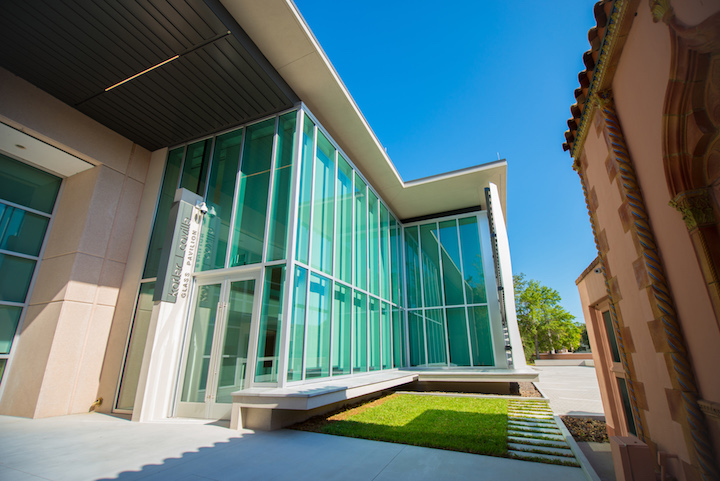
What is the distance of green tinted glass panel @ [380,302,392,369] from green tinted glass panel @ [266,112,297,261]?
581cm

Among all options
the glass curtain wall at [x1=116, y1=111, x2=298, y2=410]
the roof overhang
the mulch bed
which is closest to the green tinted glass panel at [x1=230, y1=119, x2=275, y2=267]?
the glass curtain wall at [x1=116, y1=111, x2=298, y2=410]

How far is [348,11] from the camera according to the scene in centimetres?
881

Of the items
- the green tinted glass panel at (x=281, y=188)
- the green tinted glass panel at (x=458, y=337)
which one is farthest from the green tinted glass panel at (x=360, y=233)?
the green tinted glass panel at (x=458, y=337)

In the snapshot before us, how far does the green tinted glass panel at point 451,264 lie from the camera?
13.7m

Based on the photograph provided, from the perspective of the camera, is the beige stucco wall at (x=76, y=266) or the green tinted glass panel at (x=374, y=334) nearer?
the beige stucco wall at (x=76, y=266)

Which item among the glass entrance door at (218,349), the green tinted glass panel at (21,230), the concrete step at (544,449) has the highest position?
the green tinted glass panel at (21,230)

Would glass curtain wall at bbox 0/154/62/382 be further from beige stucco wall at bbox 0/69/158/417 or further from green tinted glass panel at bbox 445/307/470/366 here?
green tinted glass panel at bbox 445/307/470/366

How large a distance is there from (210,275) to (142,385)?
2494 millimetres

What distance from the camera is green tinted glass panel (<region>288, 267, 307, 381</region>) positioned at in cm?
672

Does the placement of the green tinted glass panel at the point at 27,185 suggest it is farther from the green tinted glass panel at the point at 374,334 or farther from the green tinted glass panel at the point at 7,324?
the green tinted glass panel at the point at 374,334

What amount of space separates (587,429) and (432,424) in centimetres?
250

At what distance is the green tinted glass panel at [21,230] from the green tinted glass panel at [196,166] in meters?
3.57

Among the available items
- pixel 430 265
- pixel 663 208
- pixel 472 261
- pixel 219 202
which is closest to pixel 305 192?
pixel 219 202

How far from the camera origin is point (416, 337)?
13.9 m
